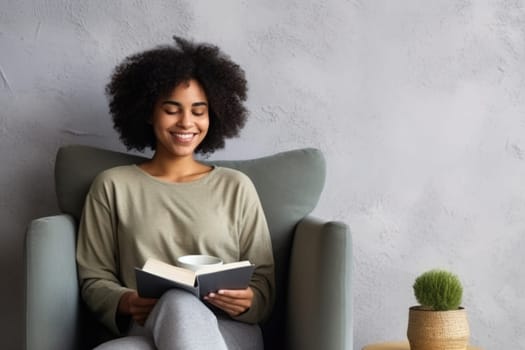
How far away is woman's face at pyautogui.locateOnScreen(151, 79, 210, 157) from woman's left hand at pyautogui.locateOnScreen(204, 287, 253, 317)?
418mm

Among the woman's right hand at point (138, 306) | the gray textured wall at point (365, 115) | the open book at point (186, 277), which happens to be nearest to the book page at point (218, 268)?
the open book at point (186, 277)

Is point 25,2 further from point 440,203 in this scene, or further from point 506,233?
point 506,233

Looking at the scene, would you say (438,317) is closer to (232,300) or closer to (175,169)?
(232,300)

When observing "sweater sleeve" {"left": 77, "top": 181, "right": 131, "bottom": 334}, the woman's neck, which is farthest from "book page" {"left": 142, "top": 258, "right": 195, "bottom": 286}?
the woman's neck

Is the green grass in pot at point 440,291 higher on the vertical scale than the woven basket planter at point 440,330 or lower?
higher

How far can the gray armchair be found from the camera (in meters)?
1.68

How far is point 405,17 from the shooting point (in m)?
2.40

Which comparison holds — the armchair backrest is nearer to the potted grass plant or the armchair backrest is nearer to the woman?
the woman

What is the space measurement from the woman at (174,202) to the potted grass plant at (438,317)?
1.20ft

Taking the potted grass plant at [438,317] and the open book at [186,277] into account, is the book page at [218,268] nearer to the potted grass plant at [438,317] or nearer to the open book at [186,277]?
the open book at [186,277]

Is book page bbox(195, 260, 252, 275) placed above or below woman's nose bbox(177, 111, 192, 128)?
below

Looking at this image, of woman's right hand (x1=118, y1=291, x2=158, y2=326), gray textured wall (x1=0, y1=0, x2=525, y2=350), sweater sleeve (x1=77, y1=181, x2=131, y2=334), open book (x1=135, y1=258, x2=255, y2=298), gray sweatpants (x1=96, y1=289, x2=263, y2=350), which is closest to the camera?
gray sweatpants (x1=96, y1=289, x2=263, y2=350)

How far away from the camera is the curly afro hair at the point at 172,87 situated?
2018mm

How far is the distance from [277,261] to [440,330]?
436mm
